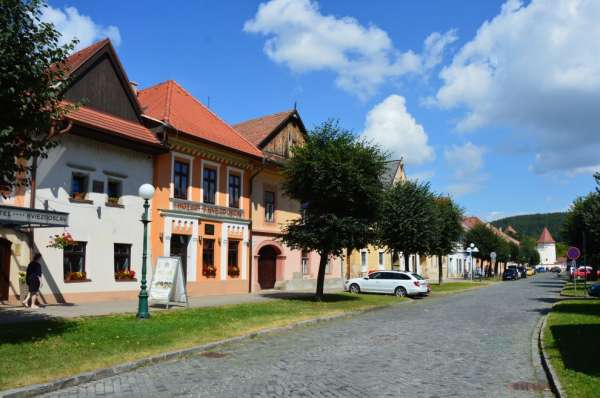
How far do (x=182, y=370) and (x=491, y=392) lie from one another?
17.5 ft

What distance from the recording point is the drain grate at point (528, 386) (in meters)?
8.72

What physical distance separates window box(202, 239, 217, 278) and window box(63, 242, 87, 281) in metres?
6.78

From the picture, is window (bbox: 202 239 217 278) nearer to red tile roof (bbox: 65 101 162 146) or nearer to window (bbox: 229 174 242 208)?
window (bbox: 229 174 242 208)

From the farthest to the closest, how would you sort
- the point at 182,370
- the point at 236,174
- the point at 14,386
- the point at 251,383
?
1. the point at 236,174
2. the point at 182,370
3. the point at 251,383
4. the point at 14,386

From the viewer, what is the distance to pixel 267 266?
32.5 m

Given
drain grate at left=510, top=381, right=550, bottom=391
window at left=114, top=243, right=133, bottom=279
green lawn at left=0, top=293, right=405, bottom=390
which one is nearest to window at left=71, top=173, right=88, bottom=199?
window at left=114, top=243, right=133, bottom=279

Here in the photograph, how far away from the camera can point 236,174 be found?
29453 millimetres

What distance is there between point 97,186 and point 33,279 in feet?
16.8

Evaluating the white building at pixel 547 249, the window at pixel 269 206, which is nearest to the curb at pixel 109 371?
the window at pixel 269 206

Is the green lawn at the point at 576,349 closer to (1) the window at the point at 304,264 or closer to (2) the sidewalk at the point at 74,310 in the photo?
(2) the sidewalk at the point at 74,310

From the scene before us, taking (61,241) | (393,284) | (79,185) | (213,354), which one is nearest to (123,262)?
(79,185)

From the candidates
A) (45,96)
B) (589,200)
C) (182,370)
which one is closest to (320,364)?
(182,370)

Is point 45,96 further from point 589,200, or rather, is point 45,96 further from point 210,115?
point 589,200

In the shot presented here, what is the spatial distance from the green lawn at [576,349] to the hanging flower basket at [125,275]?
15758 millimetres
